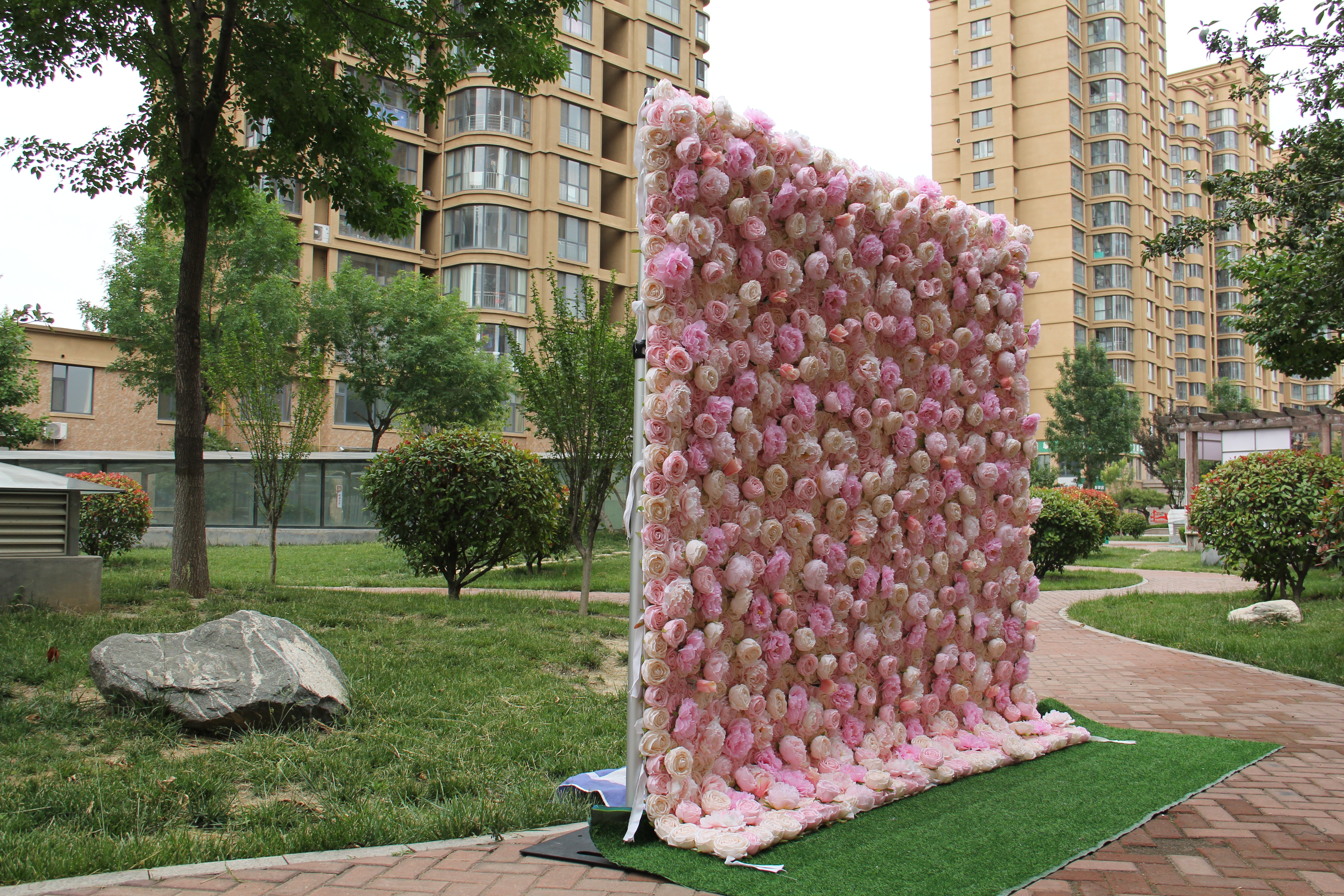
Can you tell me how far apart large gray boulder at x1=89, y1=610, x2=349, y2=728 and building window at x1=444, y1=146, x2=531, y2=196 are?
34.2 meters

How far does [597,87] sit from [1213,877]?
40.0 metres

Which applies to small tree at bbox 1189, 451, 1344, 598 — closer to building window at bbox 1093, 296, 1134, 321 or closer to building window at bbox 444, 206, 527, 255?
building window at bbox 444, 206, 527, 255

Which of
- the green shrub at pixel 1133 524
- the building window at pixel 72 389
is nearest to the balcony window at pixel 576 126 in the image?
the building window at pixel 72 389

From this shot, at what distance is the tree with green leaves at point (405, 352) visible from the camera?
29438 millimetres

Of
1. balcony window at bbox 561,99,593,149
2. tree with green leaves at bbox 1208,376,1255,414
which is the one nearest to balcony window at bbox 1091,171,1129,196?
tree with green leaves at bbox 1208,376,1255,414

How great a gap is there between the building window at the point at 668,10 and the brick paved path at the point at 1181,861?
41.6 m

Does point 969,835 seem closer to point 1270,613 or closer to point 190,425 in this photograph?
point 1270,613

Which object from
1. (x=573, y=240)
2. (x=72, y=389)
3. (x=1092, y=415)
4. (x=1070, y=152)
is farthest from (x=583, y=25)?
(x=1070, y=152)

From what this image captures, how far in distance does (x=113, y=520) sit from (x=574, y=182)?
27401 millimetres

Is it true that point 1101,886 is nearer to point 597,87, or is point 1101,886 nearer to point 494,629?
point 494,629

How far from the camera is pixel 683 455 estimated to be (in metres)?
3.65

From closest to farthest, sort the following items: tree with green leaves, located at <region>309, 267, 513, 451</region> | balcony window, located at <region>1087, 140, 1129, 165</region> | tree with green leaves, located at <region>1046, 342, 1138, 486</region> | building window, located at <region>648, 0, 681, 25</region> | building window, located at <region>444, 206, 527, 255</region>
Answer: tree with green leaves, located at <region>309, 267, 513, 451</region> < building window, located at <region>444, 206, 527, 255</region> < building window, located at <region>648, 0, 681, 25</region> < tree with green leaves, located at <region>1046, 342, 1138, 486</region> < balcony window, located at <region>1087, 140, 1129, 165</region>

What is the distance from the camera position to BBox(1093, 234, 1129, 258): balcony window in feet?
190

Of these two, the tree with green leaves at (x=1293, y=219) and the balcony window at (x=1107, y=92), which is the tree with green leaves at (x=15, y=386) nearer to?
the tree with green leaves at (x=1293, y=219)
